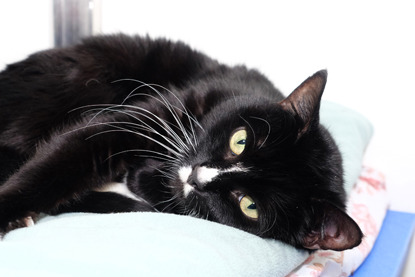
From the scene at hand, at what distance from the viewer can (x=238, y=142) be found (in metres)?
1.25

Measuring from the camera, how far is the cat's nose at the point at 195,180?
120 centimetres

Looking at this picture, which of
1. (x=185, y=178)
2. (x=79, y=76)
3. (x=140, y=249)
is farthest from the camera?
(x=79, y=76)

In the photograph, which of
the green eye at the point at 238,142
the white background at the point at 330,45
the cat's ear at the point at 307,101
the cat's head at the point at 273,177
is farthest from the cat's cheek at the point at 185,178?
the white background at the point at 330,45

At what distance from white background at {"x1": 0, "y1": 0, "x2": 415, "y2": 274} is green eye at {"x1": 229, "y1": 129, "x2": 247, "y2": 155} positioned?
Answer: 3.48 ft

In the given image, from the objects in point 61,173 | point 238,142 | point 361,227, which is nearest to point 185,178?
point 238,142

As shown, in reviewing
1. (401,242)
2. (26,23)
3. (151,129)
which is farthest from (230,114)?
(26,23)

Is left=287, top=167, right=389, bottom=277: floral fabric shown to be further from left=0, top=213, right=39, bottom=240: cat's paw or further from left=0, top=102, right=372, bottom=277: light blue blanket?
left=0, top=213, right=39, bottom=240: cat's paw

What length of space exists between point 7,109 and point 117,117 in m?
0.38

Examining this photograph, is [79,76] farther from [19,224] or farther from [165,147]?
[19,224]

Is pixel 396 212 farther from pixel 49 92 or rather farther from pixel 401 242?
pixel 49 92

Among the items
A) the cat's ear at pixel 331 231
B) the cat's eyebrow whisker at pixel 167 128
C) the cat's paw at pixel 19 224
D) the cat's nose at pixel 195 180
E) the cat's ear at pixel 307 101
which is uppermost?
the cat's ear at pixel 307 101

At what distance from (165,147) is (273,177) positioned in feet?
1.14

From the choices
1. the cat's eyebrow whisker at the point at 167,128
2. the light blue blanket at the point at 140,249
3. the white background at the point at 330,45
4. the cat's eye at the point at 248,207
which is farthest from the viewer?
the white background at the point at 330,45

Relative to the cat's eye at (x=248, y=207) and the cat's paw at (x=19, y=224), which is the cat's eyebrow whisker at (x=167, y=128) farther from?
the cat's paw at (x=19, y=224)
